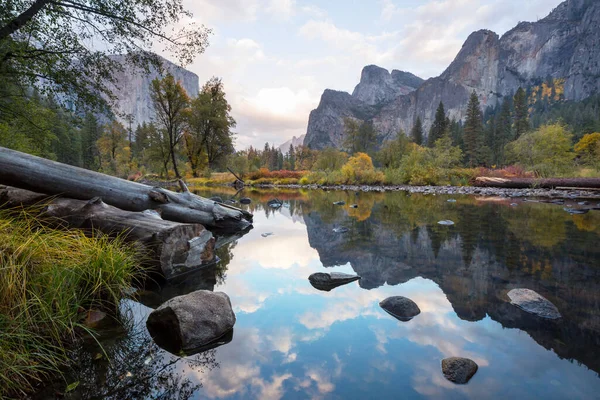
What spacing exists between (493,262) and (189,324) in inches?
177

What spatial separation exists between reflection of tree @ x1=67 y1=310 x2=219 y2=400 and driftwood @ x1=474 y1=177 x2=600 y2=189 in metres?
23.2

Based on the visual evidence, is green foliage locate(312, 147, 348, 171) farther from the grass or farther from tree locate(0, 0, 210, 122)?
the grass

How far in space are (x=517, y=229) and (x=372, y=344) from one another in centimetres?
651

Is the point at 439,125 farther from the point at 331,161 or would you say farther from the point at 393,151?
the point at 331,161

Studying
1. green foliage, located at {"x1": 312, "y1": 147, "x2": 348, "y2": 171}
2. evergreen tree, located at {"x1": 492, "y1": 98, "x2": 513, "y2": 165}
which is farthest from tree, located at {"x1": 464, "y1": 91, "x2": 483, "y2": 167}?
green foliage, located at {"x1": 312, "y1": 147, "x2": 348, "y2": 171}

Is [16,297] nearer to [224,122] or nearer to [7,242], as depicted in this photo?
[7,242]

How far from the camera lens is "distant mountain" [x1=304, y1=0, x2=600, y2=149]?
106000 millimetres

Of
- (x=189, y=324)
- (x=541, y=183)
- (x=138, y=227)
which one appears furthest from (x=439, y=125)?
(x=189, y=324)

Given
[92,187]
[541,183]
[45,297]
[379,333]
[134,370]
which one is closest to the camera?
[134,370]

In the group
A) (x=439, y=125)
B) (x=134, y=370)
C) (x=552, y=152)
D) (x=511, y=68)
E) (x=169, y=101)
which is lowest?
(x=134, y=370)

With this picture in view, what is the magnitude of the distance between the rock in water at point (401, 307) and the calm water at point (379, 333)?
0.09m

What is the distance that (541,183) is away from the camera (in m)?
19.0

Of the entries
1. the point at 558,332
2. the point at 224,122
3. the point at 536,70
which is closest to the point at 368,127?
the point at 224,122

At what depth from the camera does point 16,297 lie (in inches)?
76.9
